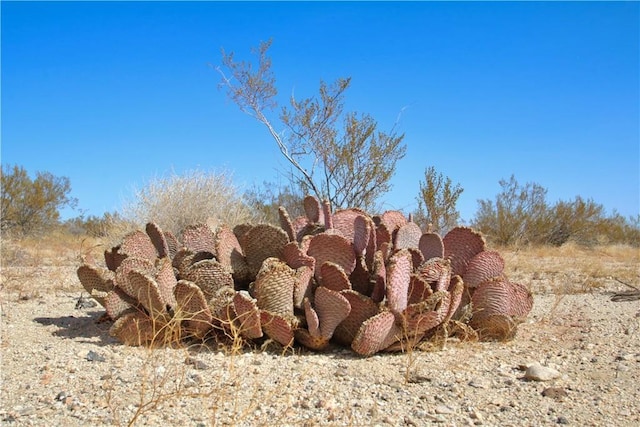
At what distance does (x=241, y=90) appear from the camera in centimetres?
1510

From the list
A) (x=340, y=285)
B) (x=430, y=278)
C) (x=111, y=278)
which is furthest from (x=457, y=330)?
(x=111, y=278)

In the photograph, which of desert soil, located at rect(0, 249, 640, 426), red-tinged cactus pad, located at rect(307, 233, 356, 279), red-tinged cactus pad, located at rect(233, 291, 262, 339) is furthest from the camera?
red-tinged cactus pad, located at rect(307, 233, 356, 279)

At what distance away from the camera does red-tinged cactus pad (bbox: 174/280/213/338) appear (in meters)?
3.77

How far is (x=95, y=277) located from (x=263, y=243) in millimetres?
1286

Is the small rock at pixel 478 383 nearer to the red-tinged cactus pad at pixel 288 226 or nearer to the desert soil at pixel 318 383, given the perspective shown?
the desert soil at pixel 318 383

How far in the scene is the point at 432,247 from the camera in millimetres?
4570

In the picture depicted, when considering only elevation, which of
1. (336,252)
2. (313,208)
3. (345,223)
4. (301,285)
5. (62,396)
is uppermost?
(313,208)

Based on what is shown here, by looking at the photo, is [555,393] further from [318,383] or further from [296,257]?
[296,257]

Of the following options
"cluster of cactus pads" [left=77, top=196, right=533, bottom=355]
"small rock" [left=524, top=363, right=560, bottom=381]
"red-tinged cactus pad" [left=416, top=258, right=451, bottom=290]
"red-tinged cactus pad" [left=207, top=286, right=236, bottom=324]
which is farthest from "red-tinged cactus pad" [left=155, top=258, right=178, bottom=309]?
"small rock" [left=524, top=363, right=560, bottom=381]

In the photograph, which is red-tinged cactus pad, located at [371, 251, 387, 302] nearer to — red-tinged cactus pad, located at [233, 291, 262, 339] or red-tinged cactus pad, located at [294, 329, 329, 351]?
red-tinged cactus pad, located at [294, 329, 329, 351]

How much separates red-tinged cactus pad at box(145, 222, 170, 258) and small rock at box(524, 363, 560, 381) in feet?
9.28

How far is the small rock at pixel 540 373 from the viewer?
10.7 feet

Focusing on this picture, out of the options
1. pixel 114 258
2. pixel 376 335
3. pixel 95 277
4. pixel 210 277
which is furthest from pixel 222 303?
pixel 114 258

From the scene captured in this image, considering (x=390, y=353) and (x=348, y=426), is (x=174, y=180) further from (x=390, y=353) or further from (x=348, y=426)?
(x=348, y=426)
